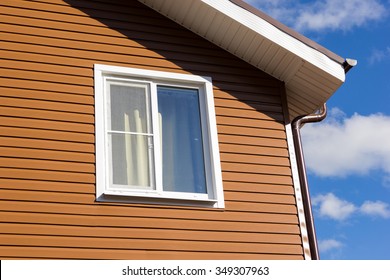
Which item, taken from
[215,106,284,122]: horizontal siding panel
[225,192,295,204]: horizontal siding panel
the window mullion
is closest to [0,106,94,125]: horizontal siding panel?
the window mullion

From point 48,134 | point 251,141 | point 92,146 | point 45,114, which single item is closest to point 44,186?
point 48,134

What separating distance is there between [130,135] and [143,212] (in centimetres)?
98

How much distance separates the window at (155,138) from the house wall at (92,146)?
121mm

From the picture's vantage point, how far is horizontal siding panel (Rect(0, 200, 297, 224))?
→ 6.84m

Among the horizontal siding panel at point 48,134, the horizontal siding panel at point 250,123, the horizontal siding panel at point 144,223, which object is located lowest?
the horizontal siding panel at point 144,223

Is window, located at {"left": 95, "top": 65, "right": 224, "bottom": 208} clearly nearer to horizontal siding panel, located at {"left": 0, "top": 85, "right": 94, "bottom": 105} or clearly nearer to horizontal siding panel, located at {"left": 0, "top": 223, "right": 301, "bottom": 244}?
horizontal siding panel, located at {"left": 0, "top": 85, "right": 94, "bottom": 105}

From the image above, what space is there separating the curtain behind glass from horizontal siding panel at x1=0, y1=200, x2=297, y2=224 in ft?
1.15

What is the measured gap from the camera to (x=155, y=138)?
7754 millimetres

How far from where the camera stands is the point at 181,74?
8203 mm

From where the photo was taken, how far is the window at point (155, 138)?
7.41 meters

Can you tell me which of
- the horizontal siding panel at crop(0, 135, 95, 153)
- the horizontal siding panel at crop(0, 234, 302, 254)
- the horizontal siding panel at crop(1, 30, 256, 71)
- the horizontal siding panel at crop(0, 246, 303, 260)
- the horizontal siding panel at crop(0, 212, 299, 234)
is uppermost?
the horizontal siding panel at crop(1, 30, 256, 71)

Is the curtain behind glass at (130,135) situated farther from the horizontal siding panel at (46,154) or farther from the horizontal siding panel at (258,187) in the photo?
the horizontal siding panel at (258,187)

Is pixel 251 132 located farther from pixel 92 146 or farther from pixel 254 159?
pixel 92 146

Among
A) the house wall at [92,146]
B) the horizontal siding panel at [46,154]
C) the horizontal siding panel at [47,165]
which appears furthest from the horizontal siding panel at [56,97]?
the horizontal siding panel at [47,165]
